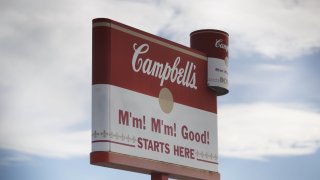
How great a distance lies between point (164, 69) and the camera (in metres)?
24.8

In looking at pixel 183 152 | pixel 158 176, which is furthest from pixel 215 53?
pixel 158 176

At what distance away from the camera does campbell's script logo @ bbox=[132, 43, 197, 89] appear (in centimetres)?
2378

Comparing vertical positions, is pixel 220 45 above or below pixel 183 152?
above

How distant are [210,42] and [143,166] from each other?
5229 mm

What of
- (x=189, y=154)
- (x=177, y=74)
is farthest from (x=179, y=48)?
(x=189, y=154)

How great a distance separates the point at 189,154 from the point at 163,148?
1183mm

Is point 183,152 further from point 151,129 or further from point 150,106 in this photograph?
point 150,106

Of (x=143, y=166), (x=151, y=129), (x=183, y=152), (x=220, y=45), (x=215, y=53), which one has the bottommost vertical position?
(x=143, y=166)

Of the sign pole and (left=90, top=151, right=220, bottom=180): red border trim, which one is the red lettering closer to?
(left=90, top=151, right=220, bottom=180): red border trim

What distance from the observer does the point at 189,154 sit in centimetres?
2511

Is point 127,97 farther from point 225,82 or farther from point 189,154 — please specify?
point 225,82

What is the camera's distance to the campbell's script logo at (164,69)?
936 inches

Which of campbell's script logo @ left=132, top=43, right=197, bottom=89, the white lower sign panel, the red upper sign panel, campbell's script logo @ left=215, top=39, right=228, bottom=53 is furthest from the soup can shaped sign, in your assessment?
the white lower sign panel

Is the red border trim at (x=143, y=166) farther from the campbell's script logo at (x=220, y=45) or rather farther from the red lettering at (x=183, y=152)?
the campbell's script logo at (x=220, y=45)
